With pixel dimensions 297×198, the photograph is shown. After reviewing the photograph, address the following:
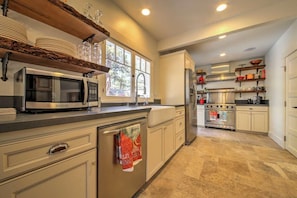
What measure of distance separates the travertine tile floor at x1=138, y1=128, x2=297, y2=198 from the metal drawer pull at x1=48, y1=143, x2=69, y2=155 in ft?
3.66

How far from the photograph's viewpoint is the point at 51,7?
3.50 feet

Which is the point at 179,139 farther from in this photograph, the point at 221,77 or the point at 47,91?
the point at 221,77

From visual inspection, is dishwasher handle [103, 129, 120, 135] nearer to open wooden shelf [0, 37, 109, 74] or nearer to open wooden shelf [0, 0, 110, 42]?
open wooden shelf [0, 37, 109, 74]

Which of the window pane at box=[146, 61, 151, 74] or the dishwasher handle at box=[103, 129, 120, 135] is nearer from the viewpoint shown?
the dishwasher handle at box=[103, 129, 120, 135]

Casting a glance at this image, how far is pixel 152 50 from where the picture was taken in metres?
3.17

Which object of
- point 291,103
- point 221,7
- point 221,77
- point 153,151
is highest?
point 221,7

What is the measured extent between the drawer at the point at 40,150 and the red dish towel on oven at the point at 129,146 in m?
0.29

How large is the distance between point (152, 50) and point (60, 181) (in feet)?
9.79

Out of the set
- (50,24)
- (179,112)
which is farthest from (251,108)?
(50,24)

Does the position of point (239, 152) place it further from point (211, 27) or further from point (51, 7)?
point (51, 7)

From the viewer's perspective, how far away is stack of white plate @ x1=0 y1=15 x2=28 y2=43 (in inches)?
33.1

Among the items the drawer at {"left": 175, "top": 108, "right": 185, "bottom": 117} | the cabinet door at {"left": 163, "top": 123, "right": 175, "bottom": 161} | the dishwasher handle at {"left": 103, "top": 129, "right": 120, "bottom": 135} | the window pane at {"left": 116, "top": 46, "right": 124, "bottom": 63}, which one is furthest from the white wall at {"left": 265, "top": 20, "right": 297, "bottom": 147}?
the dishwasher handle at {"left": 103, "top": 129, "right": 120, "bottom": 135}

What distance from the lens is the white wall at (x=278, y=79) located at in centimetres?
262

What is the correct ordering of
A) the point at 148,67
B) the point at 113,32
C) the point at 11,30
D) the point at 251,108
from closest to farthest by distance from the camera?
the point at 11,30, the point at 113,32, the point at 148,67, the point at 251,108
